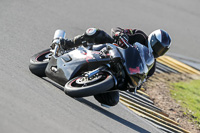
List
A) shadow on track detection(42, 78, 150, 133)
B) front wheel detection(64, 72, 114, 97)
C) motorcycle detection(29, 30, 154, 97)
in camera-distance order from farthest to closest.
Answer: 1. shadow on track detection(42, 78, 150, 133)
2. motorcycle detection(29, 30, 154, 97)
3. front wheel detection(64, 72, 114, 97)

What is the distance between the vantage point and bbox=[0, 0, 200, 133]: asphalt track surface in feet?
16.1

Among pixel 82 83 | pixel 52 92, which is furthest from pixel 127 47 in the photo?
pixel 52 92

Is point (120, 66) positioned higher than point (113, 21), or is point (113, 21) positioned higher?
point (120, 66)

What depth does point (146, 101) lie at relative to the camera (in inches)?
321

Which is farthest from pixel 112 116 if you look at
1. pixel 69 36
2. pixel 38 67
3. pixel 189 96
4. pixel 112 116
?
pixel 69 36

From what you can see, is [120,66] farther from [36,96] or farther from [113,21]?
[113,21]

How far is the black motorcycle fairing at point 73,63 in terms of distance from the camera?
6281 millimetres

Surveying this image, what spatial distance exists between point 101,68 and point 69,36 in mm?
4196

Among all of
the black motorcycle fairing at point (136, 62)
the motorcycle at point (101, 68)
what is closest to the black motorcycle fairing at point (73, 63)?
the motorcycle at point (101, 68)

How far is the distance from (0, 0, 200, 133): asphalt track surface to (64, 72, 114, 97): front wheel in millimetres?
191

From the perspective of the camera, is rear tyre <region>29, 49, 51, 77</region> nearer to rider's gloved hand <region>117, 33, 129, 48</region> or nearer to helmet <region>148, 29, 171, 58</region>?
rider's gloved hand <region>117, 33, 129, 48</region>

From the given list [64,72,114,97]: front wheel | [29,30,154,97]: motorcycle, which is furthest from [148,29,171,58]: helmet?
[64,72,114,97]: front wheel

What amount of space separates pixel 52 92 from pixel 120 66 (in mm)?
1085

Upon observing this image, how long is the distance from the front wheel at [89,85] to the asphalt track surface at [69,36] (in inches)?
7.5
